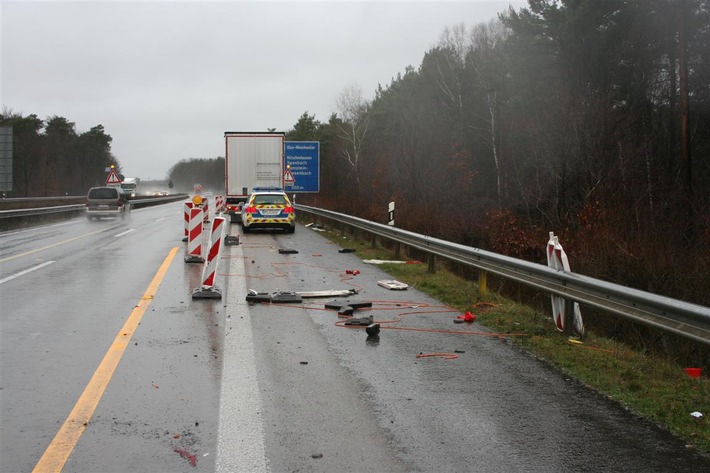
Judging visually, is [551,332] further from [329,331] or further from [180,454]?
[180,454]

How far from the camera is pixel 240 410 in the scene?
512 centimetres

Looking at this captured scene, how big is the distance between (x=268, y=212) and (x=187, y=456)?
21205mm

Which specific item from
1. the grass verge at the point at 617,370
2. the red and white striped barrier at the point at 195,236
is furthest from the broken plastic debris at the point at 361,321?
the red and white striped barrier at the point at 195,236

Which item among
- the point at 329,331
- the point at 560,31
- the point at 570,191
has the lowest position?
the point at 329,331

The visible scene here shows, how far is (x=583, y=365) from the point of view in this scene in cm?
652

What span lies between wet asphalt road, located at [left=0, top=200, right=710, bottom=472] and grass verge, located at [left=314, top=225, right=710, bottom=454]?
0.21 m

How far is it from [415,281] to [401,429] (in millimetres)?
7961

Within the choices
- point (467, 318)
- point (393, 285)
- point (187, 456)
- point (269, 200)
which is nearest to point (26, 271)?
point (393, 285)

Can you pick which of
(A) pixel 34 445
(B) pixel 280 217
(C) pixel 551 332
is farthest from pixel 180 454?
(B) pixel 280 217

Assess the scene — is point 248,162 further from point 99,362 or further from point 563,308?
point 99,362

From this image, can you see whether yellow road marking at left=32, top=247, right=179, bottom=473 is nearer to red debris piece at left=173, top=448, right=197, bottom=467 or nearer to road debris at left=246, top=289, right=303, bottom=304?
red debris piece at left=173, top=448, right=197, bottom=467

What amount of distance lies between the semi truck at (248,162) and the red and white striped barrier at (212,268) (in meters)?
20.5

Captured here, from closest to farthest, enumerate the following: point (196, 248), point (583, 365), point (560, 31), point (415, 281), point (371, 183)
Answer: point (583, 365), point (415, 281), point (196, 248), point (560, 31), point (371, 183)

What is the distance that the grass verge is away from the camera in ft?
16.5
